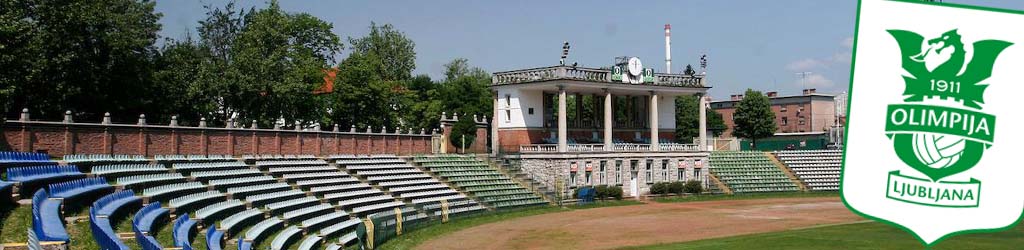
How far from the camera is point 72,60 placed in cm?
4112

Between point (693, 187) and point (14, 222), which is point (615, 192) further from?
point (14, 222)

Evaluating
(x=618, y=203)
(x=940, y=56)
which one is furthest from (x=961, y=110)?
(x=618, y=203)

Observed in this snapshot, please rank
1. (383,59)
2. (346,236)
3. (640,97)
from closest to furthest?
(346,236)
(640,97)
(383,59)

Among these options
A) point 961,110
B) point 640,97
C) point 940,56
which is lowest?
point 961,110

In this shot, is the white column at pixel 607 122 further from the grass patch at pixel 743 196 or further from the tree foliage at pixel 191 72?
the tree foliage at pixel 191 72

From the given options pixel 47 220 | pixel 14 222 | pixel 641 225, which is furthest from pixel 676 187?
pixel 47 220

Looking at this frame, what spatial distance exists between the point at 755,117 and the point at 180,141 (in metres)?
66.2

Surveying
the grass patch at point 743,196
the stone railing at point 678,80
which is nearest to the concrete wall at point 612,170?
the grass patch at point 743,196

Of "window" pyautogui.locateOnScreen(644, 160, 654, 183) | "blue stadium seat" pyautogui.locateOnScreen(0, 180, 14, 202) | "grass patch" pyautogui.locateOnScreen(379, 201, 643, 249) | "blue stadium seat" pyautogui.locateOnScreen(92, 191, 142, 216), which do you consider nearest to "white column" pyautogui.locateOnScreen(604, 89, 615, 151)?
"window" pyautogui.locateOnScreen(644, 160, 654, 183)

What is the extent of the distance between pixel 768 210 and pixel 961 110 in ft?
138

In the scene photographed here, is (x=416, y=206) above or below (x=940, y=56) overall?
below

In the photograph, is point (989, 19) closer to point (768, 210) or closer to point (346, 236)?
point (346, 236)

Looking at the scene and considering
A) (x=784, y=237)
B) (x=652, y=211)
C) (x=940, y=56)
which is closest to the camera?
(x=940, y=56)

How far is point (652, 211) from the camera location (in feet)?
148
